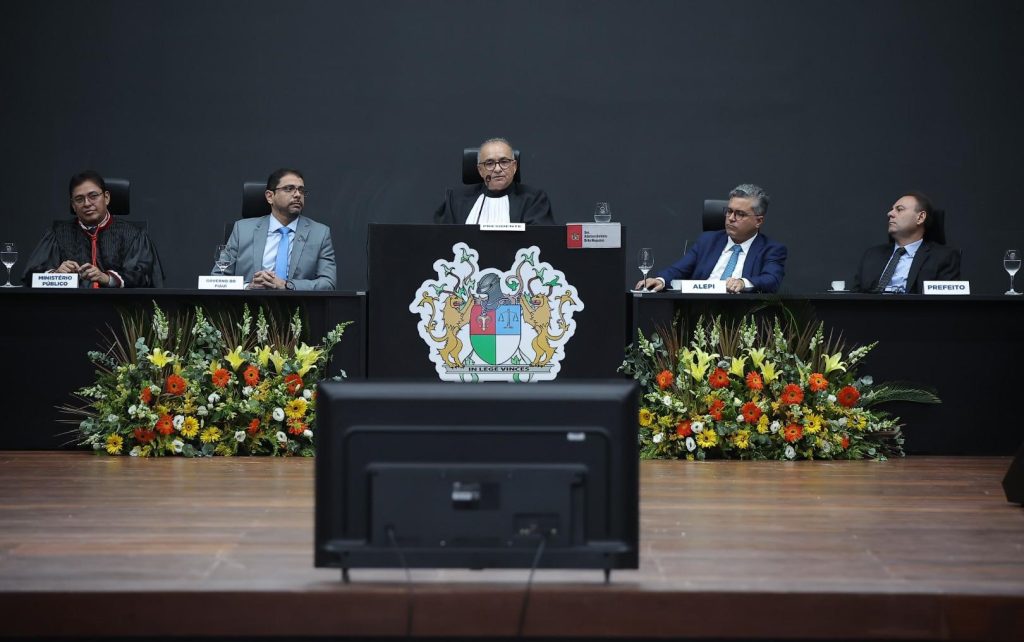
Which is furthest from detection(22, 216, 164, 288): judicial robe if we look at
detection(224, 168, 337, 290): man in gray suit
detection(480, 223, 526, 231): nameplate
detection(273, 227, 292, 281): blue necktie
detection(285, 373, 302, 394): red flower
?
detection(480, 223, 526, 231): nameplate

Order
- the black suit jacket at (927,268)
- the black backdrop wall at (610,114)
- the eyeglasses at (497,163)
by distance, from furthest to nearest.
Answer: the black backdrop wall at (610,114), the eyeglasses at (497,163), the black suit jacket at (927,268)

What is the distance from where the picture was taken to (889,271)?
5.48 meters

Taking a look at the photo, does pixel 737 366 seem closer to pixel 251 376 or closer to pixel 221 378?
pixel 251 376

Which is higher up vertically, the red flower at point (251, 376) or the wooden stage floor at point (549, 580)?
the red flower at point (251, 376)

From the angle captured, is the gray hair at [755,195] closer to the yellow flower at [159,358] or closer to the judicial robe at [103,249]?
the yellow flower at [159,358]

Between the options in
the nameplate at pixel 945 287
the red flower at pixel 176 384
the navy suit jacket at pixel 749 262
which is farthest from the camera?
the navy suit jacket at pixel 749 262

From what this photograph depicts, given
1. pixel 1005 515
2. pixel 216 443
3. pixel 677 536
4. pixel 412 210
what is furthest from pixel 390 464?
pixel 412 210

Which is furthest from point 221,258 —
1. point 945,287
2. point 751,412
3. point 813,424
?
point 945,287

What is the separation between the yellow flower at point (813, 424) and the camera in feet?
14.3

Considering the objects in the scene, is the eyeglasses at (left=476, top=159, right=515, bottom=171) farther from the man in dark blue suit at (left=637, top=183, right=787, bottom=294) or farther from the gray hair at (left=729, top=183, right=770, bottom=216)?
the gray hair at (left=729, top=183, right=770, bottom=216)

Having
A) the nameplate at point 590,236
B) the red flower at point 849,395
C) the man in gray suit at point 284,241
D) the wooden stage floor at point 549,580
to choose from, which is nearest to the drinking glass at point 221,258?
the man in gray suit at point 284,241

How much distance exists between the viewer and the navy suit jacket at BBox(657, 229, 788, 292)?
514cm

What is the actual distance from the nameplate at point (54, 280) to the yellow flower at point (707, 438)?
2537 mm

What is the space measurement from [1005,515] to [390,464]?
1897 millimetres
